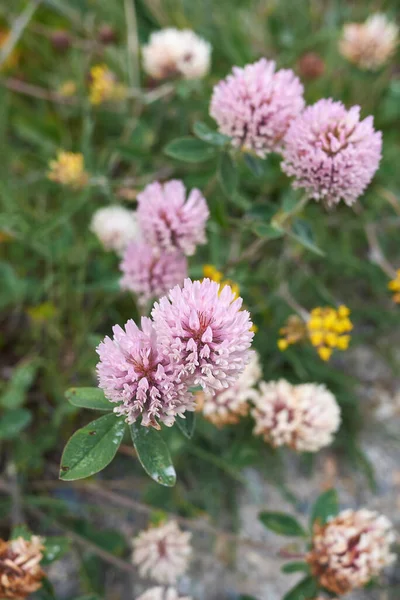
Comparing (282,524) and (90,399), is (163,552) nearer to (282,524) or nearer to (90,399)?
(282,524)

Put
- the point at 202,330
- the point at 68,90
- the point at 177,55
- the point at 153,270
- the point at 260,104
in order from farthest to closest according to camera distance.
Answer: the point at 68,90 < the point at 177,55 < the point at 153,270 < the point at 260,104 < the point at 202,330

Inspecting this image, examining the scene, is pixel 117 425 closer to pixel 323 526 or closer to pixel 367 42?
pixel 323 526

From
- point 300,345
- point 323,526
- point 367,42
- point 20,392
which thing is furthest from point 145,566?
point 367,42

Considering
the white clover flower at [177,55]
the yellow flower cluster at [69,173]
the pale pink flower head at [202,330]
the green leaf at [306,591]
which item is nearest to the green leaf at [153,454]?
the pale pink flower head at [202,330]

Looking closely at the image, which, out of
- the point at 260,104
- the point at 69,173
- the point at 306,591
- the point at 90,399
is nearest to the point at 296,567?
the point at 306,591

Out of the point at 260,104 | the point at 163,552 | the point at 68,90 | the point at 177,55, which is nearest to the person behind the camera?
the point at 260,104

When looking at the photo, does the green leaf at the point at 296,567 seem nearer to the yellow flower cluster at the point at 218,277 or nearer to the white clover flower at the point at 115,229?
the yellow flower cluster at the point at 218,277
